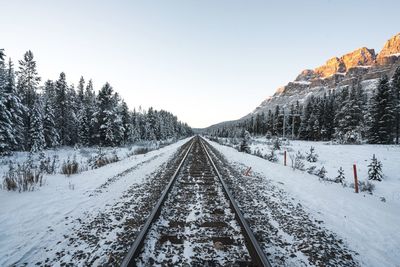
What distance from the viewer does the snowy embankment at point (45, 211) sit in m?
3.20

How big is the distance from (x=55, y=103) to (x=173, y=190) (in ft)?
126

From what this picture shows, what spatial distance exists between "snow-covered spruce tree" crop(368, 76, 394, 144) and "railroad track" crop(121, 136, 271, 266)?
1458 inches

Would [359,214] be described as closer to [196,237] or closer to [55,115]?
[196,237]

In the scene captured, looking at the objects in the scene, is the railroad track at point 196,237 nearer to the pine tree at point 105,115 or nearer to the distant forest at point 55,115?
the distant forest at point 55,115

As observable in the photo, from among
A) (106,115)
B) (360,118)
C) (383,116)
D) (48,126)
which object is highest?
(106,115)

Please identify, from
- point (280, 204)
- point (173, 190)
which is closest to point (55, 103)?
point (173, 190)

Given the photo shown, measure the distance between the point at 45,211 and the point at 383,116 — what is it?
41326mm

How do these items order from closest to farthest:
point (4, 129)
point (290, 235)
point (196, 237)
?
point (196, 237), point (290, 235), point (4, 129)

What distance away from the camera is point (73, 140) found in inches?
1486

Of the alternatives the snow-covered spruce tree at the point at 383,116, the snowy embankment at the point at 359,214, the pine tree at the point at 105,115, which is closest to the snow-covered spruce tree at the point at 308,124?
the snow-covered spruce tree at the point at 383,116

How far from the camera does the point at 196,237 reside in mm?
3455

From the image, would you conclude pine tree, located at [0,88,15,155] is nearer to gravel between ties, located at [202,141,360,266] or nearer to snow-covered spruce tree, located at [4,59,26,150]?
snow-covered spruce tree, located at [4,59,26,150]

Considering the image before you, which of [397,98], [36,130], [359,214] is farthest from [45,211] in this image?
[397,98]

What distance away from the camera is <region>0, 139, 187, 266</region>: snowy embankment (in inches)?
126
